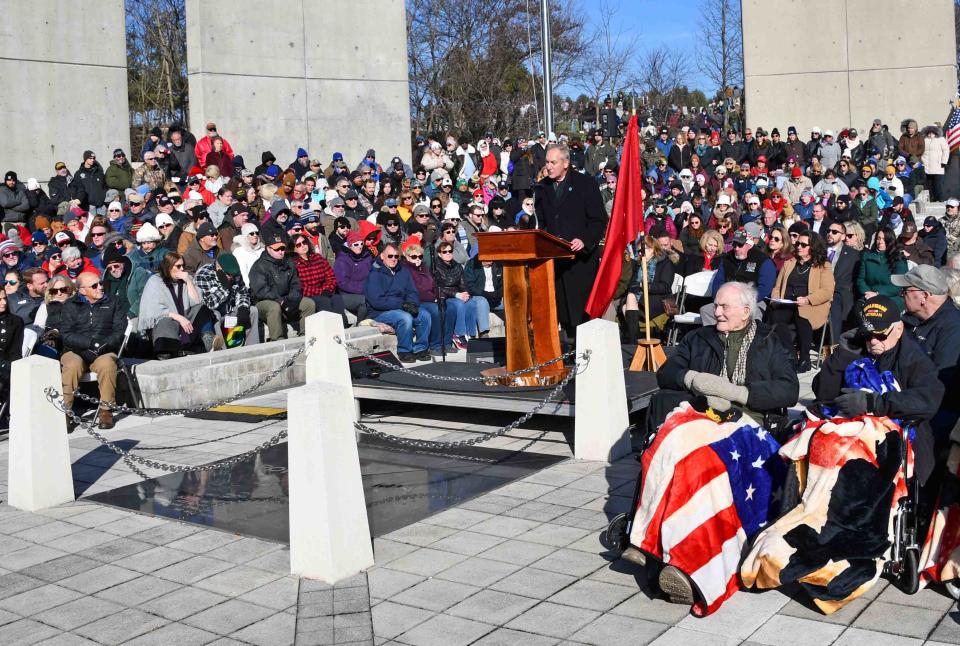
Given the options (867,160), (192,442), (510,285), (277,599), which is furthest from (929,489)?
(867,160)

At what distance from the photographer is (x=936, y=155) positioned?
79.2ft

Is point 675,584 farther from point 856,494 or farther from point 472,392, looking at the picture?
point 472,392

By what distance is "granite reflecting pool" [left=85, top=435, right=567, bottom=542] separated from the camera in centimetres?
754

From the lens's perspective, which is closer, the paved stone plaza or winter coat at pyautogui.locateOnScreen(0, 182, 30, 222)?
the paved stone plaza

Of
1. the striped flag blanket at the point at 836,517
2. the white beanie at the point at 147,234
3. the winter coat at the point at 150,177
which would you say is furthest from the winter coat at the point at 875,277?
the winter coat at the point at 150,177

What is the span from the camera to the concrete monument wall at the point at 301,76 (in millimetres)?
23891

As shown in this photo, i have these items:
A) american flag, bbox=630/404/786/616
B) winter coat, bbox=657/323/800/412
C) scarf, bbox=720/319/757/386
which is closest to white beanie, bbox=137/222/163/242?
winter coat, bbox=657/323/800/412

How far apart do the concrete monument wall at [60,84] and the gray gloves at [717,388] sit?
18.2 metres

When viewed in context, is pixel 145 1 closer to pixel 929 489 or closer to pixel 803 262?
pixel 803 262

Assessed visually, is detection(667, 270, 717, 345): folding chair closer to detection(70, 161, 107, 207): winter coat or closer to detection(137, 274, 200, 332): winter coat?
detection(137, 274, 200, 332): winter coat

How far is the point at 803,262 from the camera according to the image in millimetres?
12508

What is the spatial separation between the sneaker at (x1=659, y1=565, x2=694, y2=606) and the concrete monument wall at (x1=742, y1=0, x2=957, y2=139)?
27.2m

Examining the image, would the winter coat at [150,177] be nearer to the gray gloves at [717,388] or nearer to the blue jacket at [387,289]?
the blue jacket at [387,289]

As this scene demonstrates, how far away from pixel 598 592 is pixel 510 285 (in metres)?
4.20
